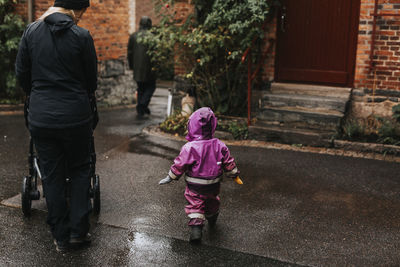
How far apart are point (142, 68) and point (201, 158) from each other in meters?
6.22

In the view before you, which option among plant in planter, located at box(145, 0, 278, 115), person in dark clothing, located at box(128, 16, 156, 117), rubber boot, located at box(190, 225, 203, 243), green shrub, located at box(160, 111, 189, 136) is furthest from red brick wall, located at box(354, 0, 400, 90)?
rubber boot, located at box(190, 225, 203, 243)

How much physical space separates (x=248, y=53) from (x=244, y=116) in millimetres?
1221

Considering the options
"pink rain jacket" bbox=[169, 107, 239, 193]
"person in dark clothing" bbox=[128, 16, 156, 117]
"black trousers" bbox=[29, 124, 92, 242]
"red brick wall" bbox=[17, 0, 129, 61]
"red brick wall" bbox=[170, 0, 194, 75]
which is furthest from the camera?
"red brick wall" bbox=[17, 0, 129, 61]

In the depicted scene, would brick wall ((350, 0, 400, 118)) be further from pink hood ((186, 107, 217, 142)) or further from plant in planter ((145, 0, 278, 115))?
pink hood ((186, 107, 217, 142))

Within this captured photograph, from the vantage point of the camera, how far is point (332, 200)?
17.3ft

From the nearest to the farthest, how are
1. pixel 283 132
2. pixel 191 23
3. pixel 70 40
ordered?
pixel 70 40, pixel 283 132, pixel 191 23

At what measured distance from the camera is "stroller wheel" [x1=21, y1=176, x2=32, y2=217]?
4543 mm

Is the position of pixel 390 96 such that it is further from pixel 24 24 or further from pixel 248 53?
pixel 24 24

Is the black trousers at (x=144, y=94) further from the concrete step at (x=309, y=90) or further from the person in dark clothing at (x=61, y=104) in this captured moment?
the person in dark clothing at (x=61, y=104)

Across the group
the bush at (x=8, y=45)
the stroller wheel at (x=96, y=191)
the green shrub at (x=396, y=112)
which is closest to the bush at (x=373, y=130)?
the green shrub at (x=396, y=112)

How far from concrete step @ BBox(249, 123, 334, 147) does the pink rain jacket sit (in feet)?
11.5

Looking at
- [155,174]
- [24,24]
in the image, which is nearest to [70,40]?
[155,174]

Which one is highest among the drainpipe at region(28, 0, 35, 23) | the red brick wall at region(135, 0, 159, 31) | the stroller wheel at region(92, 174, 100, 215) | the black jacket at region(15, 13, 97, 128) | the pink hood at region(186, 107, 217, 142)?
the red brick wall at region(135, 0, 159, 31)

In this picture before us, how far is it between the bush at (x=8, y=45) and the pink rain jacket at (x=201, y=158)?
7.13 meters
